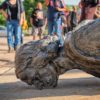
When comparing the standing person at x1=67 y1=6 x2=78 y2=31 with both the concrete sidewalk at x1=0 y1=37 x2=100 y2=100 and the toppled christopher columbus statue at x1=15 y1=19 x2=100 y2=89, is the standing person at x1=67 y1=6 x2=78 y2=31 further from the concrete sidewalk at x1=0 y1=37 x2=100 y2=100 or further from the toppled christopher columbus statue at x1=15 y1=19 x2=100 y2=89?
the toppled christopher columbus statue at x1=15 y1=19 x2=100 y2=89

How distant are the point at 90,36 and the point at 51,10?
23.5ft

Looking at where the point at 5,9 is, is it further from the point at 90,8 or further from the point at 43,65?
the point at 43,65

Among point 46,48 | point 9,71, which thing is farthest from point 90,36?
point 9,71

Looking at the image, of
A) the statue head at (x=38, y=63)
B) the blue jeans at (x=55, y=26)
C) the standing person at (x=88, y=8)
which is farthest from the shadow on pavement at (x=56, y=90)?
the blue jeans at (x=55, y=26)

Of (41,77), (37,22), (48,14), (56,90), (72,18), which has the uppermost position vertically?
(41,77)

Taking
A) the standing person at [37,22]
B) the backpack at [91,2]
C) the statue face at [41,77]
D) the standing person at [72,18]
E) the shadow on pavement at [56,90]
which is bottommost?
the standing person at [72,18]

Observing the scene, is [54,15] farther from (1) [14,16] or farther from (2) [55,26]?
(1) [14,16]

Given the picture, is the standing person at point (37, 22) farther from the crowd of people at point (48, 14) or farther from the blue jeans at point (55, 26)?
the blue jeans at point (55, 26)

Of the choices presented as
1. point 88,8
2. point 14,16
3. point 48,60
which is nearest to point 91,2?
point 88,8

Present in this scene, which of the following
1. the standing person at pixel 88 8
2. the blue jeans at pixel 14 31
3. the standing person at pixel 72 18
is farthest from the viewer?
the standing person at pixel 72 18

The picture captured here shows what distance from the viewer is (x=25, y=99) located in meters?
5.02

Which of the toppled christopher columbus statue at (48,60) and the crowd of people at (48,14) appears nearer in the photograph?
the toppled christopher columbus statue at (48,60)

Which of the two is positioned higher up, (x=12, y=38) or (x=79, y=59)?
(x=79, y=59)

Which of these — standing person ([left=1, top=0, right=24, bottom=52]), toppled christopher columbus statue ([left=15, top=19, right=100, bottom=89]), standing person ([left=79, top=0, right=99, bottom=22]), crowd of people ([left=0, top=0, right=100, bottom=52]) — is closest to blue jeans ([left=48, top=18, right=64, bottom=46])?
crowd of people ([left=0, top=0, right=100, bottom=52])
